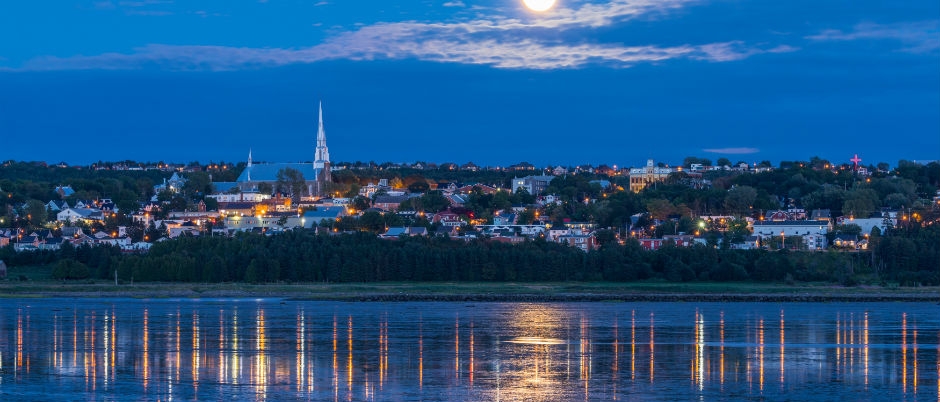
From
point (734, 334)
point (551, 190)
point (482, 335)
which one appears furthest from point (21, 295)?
point (551, 190)

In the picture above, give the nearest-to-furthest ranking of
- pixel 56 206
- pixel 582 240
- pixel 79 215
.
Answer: pixel 582 240 < pixel 79 215 < pixel 56 206

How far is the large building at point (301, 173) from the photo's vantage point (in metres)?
144

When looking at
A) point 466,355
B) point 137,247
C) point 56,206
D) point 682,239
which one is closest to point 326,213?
point 137,247

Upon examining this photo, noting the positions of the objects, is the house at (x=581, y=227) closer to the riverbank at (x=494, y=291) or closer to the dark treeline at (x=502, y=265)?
the dark treeline at (x=502, y=265)

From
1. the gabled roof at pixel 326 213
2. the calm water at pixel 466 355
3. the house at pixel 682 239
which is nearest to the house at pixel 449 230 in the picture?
the house at pixel 682 239

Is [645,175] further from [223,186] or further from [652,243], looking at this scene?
[652,243]

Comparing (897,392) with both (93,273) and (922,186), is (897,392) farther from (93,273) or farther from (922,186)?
(922,186)

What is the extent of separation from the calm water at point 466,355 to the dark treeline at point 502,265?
720 inches

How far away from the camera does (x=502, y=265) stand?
64250 millimetres

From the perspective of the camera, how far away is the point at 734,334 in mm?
35281

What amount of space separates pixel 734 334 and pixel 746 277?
29.1 meters

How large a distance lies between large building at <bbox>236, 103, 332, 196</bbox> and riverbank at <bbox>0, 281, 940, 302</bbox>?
80.8m

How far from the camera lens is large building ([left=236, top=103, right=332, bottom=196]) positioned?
14438cm

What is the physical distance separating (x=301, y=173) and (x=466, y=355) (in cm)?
11931
